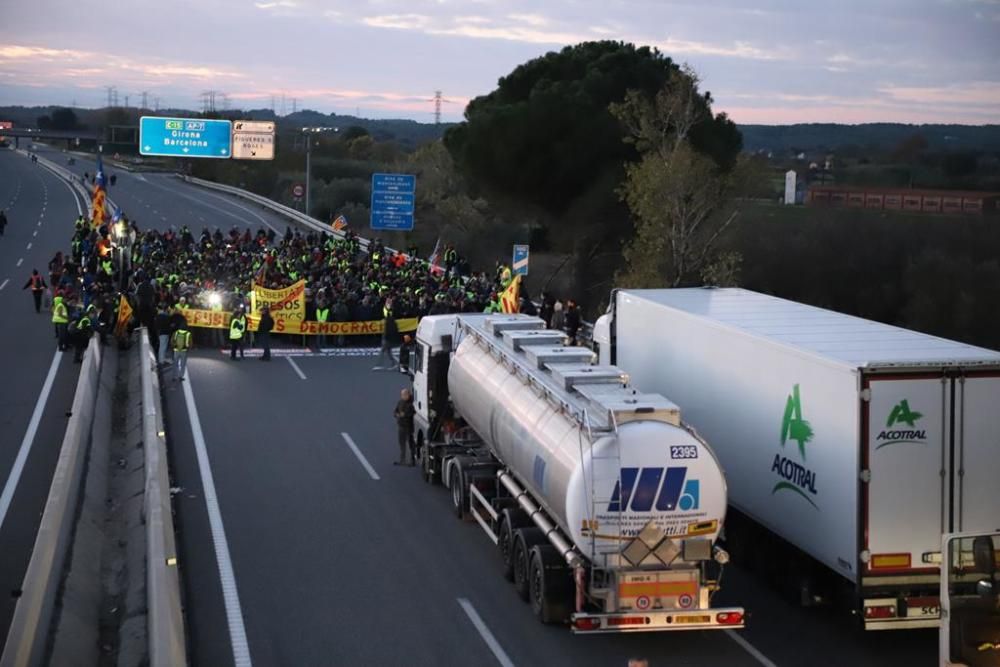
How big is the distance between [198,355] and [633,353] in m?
17.2

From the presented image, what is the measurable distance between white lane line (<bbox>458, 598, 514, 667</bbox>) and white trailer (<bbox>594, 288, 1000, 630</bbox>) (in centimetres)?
336

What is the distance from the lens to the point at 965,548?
10469 millimetres

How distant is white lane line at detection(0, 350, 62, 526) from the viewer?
18.4 metres

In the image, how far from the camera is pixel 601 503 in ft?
41.3

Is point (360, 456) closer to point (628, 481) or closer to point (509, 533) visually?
point (509, 533)

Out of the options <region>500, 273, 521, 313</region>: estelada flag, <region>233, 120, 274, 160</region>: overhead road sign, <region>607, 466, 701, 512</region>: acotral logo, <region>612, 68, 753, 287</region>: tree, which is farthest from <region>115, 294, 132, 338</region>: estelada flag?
<region>233, 120, 274, 160</region>: overhead road sign

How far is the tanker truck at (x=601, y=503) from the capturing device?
1261 cm

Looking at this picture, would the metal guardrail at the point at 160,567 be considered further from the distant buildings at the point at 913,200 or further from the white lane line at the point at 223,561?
the distant buildings at the point at 913,200

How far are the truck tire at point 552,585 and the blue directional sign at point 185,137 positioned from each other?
50864 millimetres

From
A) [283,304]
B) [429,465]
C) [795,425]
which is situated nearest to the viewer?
[795,425]

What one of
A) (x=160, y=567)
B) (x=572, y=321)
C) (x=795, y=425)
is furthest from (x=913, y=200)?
(x=160, y=567)

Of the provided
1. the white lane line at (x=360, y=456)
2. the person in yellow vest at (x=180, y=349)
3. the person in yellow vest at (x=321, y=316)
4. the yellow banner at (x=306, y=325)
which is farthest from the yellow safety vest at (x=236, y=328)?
the white lane line at (x=360, y=456)

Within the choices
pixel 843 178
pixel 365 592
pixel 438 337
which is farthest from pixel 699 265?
pixel 843 178

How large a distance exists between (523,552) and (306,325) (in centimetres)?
2241
